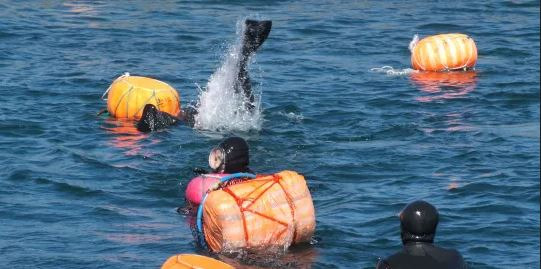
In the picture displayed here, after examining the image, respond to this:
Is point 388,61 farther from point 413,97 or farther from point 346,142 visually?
point 346,142

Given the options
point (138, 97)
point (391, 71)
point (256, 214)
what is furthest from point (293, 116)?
point (256, 214)

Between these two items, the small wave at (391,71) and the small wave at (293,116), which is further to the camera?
the small wave at (391,71)

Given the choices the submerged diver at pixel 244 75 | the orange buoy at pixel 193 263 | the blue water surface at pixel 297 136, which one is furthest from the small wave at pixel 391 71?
the orange buoy at pixel 193 263

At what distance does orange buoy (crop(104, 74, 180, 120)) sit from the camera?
58.0 ft

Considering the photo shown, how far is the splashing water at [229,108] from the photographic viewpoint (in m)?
17.5

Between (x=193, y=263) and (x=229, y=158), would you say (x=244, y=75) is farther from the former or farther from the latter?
(x=193, y=263)

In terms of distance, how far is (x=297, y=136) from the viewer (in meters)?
17.3

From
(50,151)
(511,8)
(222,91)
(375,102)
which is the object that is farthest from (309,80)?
(511,8)

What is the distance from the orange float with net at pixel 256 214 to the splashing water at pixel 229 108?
Result: 18.4ft

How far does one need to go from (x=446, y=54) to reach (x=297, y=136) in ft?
17.8

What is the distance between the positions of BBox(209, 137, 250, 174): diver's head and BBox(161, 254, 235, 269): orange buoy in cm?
313

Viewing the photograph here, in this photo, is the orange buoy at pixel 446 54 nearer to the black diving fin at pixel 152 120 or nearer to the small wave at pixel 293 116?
the small wave at pixel 293 116

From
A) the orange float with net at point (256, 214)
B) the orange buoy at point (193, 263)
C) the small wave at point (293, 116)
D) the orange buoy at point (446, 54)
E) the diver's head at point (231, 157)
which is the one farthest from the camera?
the orange buoy at point (446, 54)

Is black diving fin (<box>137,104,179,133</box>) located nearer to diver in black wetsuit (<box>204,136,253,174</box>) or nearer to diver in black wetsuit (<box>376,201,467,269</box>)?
diver in black wetsuit (<box>204,136,253,174</box>)
